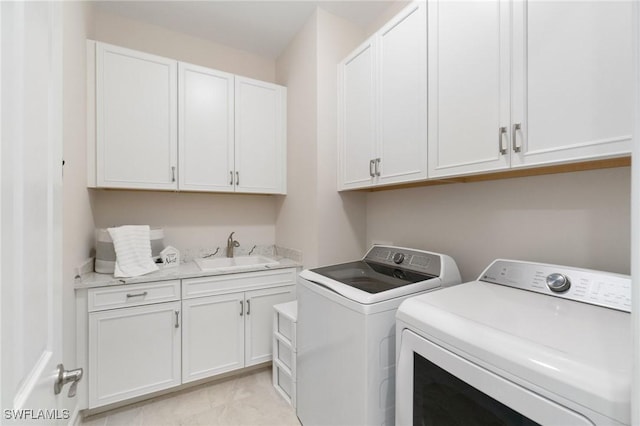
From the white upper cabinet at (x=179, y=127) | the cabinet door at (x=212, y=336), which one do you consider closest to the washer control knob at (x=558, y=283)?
the cabinet door at (x=212, y=336)

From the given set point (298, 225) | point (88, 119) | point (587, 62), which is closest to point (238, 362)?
point (298, 225)

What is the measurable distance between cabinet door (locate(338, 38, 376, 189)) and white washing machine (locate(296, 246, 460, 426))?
23.1 inches

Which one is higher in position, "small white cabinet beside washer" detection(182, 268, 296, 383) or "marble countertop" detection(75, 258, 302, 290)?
Result: "marble countertop" detection(75, 258, 302, 290)

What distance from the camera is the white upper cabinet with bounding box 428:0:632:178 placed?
2.91 feet

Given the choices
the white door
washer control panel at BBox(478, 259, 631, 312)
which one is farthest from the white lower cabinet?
washer control panel at BBox(478, 259, 631, 312)

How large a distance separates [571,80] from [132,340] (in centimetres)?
257

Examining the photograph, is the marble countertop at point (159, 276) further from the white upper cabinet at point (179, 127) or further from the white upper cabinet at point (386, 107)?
the white upper cabinet at point (386, 107)

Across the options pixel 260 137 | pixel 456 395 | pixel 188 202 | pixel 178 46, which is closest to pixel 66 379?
pixel 456 395

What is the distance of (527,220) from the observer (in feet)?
4.41

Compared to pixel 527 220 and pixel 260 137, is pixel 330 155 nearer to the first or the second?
pixel 260 137

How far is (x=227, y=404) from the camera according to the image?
6.19ft

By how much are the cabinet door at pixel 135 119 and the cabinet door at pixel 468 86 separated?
1.86 m

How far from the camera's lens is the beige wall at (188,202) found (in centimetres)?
221

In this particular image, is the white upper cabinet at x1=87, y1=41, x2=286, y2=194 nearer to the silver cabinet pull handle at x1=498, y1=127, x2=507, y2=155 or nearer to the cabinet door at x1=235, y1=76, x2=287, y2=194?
the cabinet door at x1=235, y1=76, x2=287, y2=194
